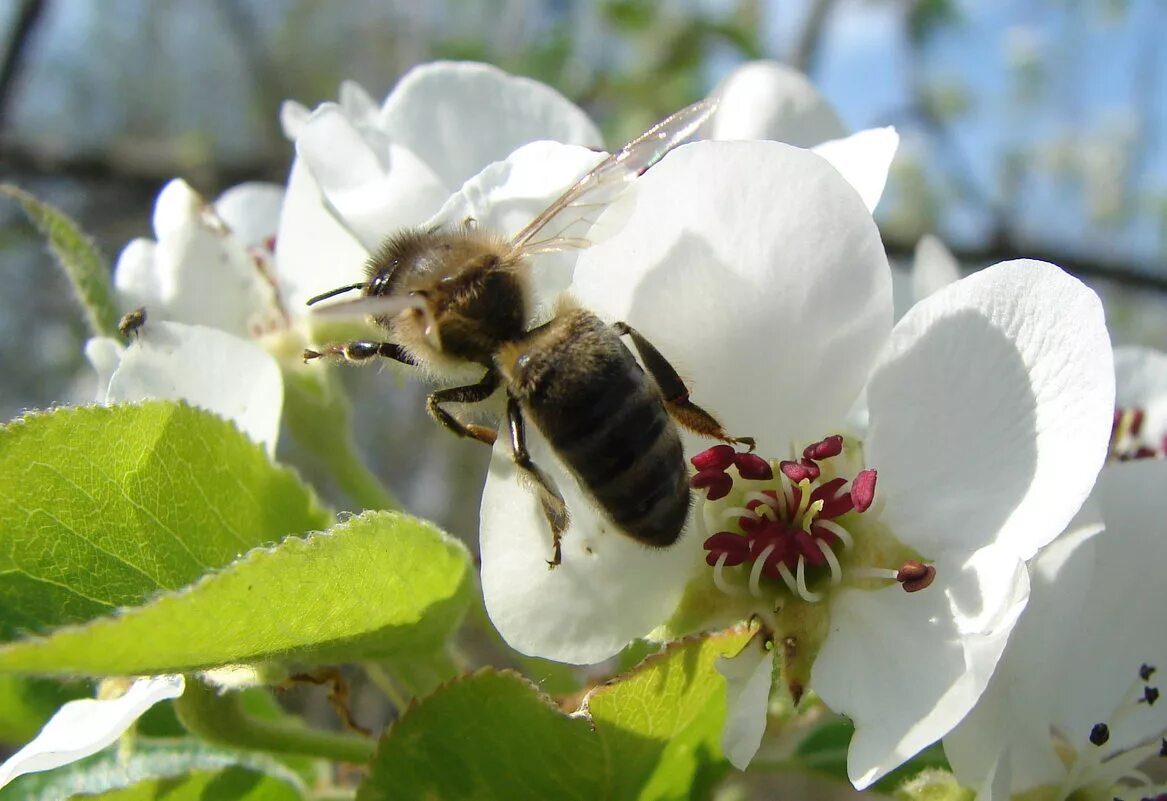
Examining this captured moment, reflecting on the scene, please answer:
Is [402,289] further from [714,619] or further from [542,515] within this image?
[714,619]

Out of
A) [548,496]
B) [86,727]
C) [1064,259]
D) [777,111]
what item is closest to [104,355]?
[86,727]

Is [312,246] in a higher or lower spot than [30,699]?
higher

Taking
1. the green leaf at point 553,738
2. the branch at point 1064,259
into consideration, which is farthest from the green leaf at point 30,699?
the branch at point 1064,259

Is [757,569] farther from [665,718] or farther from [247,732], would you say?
[247,732]

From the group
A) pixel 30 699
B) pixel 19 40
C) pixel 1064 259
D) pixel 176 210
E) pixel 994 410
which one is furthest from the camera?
pixel 1064 259

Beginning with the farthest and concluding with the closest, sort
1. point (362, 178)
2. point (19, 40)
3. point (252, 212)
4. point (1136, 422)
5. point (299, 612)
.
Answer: point (19, 40) → point (252, 212) → point (1136, 422) → point (362, 178) → point (299, 612)

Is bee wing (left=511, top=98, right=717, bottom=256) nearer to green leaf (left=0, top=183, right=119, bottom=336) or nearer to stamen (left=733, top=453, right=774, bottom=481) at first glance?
stamen (left=733, top=453, right=774, bottom=481)

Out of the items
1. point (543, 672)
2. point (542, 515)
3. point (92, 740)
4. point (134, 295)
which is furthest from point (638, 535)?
point (134, 295)
